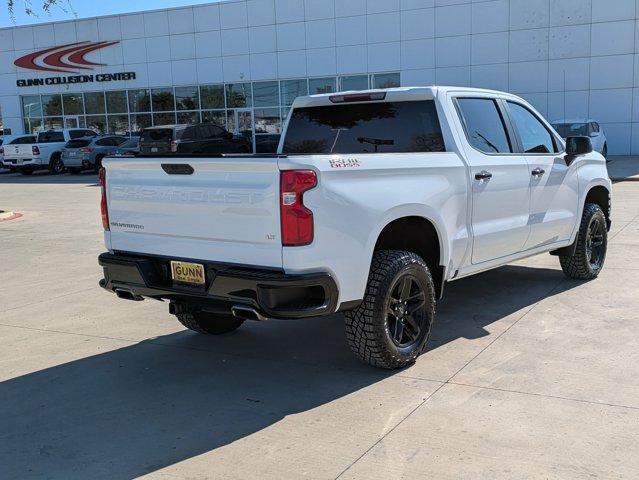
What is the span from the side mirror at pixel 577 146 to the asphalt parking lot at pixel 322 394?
4.71 feet

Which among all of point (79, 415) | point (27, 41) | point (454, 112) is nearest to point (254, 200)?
point (79, 415)

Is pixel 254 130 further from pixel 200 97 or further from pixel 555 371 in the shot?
pixel 555 371

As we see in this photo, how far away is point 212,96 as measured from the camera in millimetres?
33500

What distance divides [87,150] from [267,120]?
879 cm

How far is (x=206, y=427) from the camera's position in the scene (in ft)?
13.2

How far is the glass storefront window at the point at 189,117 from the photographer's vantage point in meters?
33.9

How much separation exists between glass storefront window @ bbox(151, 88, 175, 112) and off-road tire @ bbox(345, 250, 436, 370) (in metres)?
31.3

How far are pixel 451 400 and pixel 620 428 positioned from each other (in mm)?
984

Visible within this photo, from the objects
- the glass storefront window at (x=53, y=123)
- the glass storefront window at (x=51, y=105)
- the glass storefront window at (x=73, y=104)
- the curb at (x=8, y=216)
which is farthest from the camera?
the glass storefront window at (x=53, y=123)

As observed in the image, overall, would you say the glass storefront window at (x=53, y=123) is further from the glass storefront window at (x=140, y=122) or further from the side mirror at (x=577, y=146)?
the side mirror at (x=577, y=146)

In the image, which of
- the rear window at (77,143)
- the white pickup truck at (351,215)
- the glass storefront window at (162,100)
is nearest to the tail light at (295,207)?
the white pickup truck at (351,215)

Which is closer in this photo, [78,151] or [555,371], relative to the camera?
[555,371]

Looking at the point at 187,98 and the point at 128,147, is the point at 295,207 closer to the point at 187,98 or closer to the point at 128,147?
the point at 128,147

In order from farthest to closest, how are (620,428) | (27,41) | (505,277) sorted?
(27,41)
(505,277)
(620,428)
